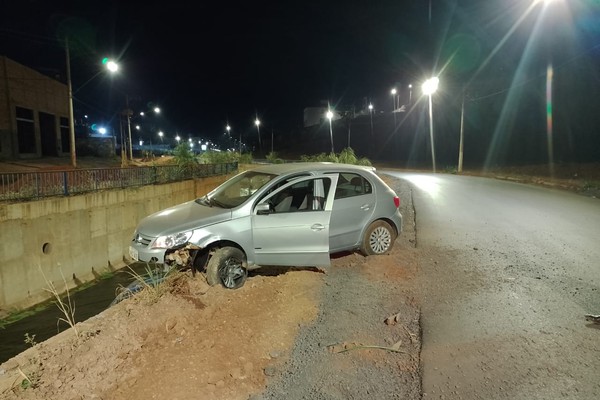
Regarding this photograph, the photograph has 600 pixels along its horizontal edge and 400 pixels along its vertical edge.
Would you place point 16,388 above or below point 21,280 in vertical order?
above

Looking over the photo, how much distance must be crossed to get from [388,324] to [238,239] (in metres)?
2.24

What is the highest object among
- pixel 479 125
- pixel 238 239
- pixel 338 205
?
pixel 479 125

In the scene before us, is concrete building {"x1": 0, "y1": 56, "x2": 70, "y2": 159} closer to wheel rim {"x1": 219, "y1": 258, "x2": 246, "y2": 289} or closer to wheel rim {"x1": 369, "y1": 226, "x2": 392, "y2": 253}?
wheel rim {"x1": 219, "y1": 258, "x2": 246, "y2": 289}

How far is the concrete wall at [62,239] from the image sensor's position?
10586 millimetres

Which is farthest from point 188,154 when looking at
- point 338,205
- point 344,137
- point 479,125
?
point 344,137

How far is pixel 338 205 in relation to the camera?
20.0 feet

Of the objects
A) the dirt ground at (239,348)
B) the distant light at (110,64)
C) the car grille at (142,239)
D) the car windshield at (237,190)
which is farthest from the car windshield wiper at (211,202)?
the distant light at (110,64)

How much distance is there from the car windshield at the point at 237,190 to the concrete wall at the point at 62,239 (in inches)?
221

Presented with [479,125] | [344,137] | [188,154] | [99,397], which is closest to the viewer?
[99,397]

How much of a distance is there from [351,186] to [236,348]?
348 cm

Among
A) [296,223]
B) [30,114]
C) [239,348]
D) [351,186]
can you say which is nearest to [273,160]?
[30,114]

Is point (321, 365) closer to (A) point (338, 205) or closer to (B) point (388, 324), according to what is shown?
(B) point (388, 324)

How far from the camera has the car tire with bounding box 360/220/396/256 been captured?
6.55 meters

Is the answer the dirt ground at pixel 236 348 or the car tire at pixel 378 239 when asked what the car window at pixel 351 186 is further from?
the dirt ground at pixel 236 348
